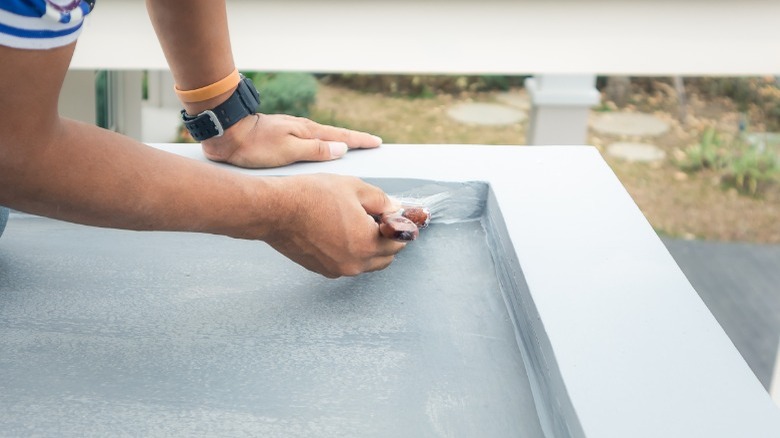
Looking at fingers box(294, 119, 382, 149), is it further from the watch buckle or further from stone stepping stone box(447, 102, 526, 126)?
stone stepping stone box(447, 102, 526, 126)

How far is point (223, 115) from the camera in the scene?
1714 millimetres

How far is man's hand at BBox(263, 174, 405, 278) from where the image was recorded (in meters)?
1.29

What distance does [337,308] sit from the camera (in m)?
1.36

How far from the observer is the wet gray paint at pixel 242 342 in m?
1.11

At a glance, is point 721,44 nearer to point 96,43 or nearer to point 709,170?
point 96,43

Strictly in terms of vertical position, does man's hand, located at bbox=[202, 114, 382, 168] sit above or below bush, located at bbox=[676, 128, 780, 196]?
above

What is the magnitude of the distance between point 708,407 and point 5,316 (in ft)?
3.32

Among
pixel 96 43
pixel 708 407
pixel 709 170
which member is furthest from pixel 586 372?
pixel 709 170

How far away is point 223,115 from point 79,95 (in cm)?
411

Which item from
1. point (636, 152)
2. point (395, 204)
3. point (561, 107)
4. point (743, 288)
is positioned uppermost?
point (395, 204)

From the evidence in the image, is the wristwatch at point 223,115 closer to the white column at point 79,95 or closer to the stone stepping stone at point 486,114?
the white column at point 79,95

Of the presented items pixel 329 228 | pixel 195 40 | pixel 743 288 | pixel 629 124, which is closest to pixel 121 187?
pixel 329 228

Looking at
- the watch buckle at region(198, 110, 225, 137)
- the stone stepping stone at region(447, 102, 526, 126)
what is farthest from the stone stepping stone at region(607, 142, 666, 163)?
the watch buckle at region(198, 110, 225, 137)

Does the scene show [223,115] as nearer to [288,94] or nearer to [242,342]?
[242,342]
